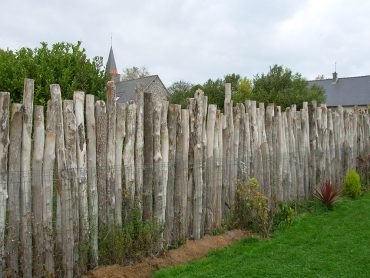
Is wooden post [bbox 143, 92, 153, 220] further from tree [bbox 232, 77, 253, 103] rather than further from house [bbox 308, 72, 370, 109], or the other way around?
house [bbox 308, 72, 370, 109]

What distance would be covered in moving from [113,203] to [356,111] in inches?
363

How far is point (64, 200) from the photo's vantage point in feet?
13.8

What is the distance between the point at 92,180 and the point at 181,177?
1.51 meters

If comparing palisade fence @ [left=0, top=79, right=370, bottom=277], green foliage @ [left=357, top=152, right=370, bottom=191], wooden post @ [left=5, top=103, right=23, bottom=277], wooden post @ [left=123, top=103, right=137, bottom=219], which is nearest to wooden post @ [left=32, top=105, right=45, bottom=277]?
palisade fence @ [left=0, top=79, right=370, bottom=277]

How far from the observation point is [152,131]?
5.24 metres

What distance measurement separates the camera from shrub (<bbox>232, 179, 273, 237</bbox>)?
A: 20.7ft

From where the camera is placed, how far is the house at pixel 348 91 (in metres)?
40.0

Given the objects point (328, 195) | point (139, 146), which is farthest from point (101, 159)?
point (328, 195)

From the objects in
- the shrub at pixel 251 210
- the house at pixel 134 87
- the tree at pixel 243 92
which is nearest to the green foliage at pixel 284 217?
the shrub at pixel 251 210

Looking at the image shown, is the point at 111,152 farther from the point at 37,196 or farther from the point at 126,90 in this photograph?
the point at 126,90

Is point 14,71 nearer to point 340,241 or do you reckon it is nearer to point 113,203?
point 113,203

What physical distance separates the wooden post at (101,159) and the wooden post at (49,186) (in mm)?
547

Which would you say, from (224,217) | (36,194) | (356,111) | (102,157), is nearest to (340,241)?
(224,217)

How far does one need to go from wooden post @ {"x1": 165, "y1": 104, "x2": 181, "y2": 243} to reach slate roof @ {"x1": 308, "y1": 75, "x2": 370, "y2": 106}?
123ft
